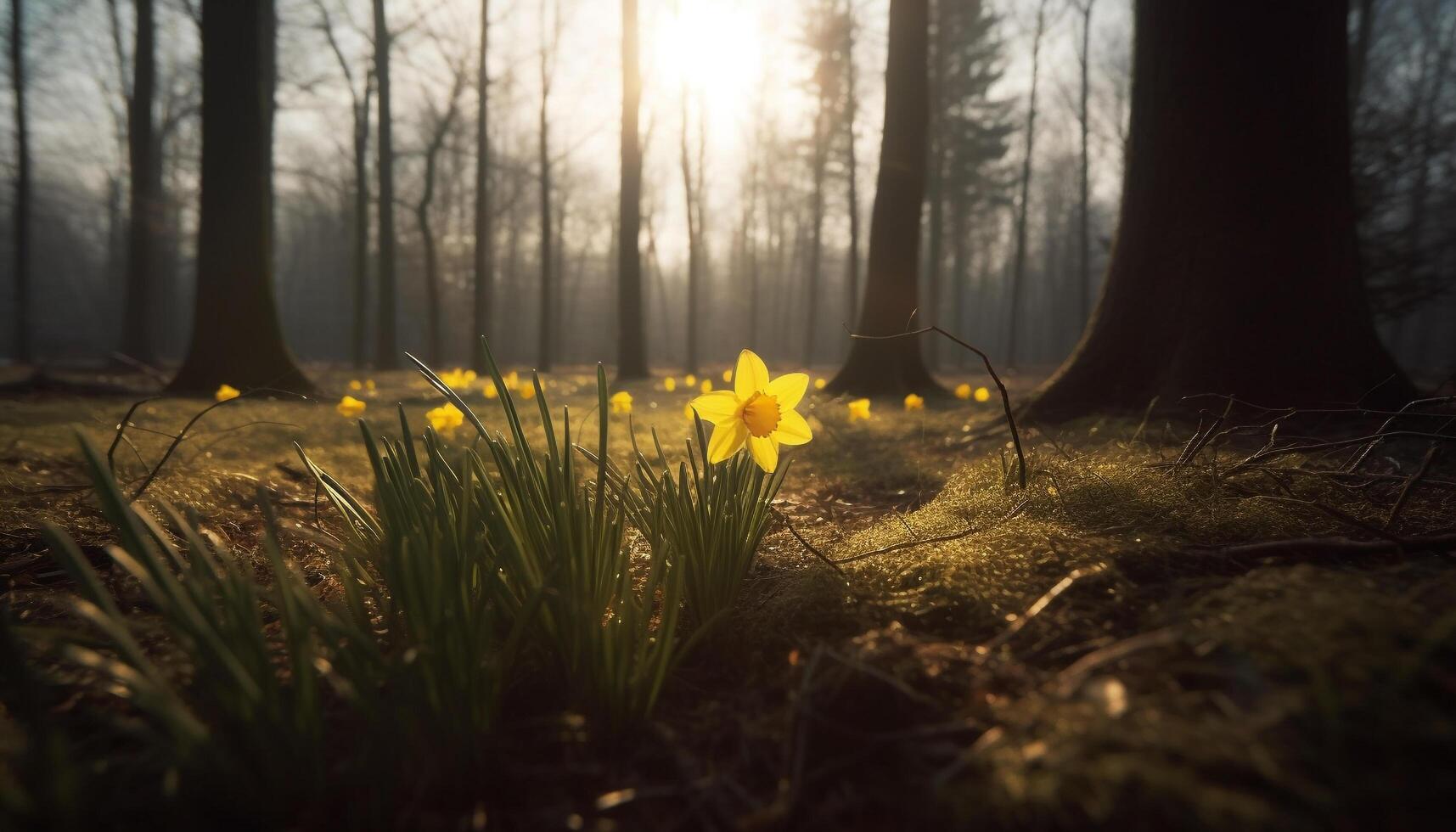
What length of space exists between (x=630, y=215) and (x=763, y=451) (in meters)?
11.3

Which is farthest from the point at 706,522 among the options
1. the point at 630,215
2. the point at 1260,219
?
the point at 630,215

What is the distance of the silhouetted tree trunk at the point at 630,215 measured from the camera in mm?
11531

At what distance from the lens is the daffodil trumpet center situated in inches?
58.0

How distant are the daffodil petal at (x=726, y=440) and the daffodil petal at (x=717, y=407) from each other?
2 cm

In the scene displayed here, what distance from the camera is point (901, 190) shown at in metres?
7.22

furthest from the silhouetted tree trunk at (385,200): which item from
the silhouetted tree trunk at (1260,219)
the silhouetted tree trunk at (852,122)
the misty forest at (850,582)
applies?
the silhouetted tree trunk at (1260,219)

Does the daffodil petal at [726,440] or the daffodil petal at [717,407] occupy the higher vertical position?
the daffodil petal at [717,407]

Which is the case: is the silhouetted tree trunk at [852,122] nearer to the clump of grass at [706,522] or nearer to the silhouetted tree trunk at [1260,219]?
the silhouetted tree trunk at [1260,219]

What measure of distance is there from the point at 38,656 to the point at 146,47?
15865 millimetres

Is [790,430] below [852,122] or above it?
below

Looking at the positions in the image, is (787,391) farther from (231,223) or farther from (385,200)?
(385,200)

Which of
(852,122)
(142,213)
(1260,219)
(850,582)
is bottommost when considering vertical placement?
(850,582)

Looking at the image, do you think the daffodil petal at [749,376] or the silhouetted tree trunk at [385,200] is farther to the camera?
the silhouetted tree trunk at [385,200]

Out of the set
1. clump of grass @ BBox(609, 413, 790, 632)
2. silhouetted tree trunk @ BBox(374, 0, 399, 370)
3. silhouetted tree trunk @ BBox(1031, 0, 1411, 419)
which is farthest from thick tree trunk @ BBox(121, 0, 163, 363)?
silhouetted tree trunk @ BBox(1031, 0, 1411, 419)
